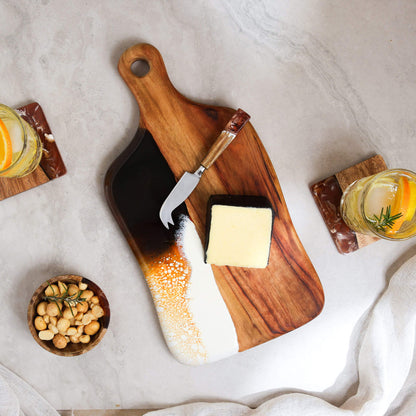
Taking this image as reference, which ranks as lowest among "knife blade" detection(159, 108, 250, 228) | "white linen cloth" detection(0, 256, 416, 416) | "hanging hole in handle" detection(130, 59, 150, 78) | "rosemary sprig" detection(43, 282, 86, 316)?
"white linen cloth" detection(0, 256, 416, 416)

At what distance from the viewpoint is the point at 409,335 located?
97 cm

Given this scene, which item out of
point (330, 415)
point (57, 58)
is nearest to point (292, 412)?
point (330, 415)

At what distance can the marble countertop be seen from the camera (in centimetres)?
93

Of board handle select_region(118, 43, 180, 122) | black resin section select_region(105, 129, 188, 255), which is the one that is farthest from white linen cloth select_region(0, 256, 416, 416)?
board handle select_region(118, 43, 180, 122)

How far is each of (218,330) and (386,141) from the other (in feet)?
2.13

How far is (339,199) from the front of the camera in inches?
37.4

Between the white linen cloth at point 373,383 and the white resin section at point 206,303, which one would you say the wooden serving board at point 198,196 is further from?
the white linen cloth at point 373,383

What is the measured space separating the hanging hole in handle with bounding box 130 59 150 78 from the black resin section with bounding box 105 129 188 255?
143mm

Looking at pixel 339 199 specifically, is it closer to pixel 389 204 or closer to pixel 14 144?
→ pixel 389 204

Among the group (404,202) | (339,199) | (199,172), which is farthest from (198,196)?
(404,202)

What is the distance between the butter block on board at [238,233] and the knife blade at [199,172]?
0.21 ft

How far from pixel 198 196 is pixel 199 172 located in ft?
0.22

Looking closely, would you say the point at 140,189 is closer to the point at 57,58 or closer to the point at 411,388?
the point at 57,58

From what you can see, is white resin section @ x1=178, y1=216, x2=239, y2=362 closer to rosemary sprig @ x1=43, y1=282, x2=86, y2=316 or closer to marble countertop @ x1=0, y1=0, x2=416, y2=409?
marble countertop @ x1=0, y1=0, x2=416, y2=409
